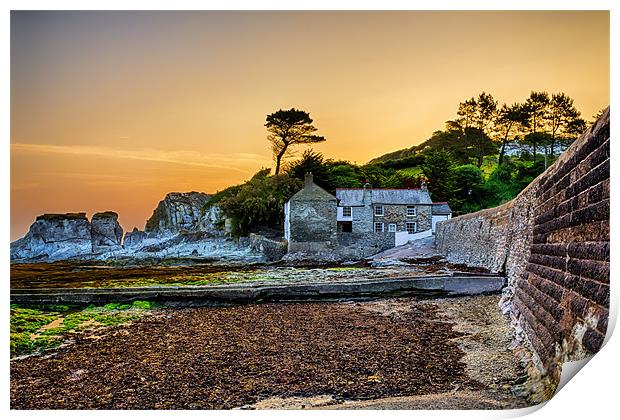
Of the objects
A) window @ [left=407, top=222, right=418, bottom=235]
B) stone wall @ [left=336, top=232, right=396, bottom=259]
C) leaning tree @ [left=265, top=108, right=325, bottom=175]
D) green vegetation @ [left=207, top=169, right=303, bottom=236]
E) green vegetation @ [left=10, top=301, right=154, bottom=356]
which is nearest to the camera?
green vegetation @ [left=10, top=301, right=154, bottom=356]

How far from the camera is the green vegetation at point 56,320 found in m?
5.77

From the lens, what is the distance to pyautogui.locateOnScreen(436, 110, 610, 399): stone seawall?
9.63ft

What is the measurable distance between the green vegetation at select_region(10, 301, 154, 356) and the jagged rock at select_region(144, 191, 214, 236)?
12.0 meters

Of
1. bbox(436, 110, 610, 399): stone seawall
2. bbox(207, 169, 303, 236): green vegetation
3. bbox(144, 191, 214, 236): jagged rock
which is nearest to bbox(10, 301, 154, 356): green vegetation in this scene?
bbox(436, 110, 610, 399): stone seawall

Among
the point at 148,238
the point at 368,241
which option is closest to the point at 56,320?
the point at 368,241

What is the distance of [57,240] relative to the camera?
1641cm

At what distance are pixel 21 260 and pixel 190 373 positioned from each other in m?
13.4

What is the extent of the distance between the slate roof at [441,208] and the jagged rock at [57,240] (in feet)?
41.0

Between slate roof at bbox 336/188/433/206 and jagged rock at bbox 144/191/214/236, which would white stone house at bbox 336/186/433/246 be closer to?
slate roof at bbox 336/188/433/206

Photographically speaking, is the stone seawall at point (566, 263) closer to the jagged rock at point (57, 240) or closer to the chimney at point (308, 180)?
the jagged rock at point (57, 240)

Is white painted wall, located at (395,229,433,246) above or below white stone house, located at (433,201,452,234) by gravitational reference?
below

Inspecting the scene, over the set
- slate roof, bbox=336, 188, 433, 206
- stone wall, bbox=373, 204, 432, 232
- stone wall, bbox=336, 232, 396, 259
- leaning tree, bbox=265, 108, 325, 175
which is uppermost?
leaning tree, bbox=265, 108, 325, 175

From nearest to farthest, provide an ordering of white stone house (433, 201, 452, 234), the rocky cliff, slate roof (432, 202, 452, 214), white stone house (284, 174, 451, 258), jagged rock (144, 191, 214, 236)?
the rocky cliff
white stone house (284, 174, 451, 258)
jagged rock (144, 191, 214, 236)
white stone house (433, 201, 452, 234)
slate roof (432, 202, 452, 214)
